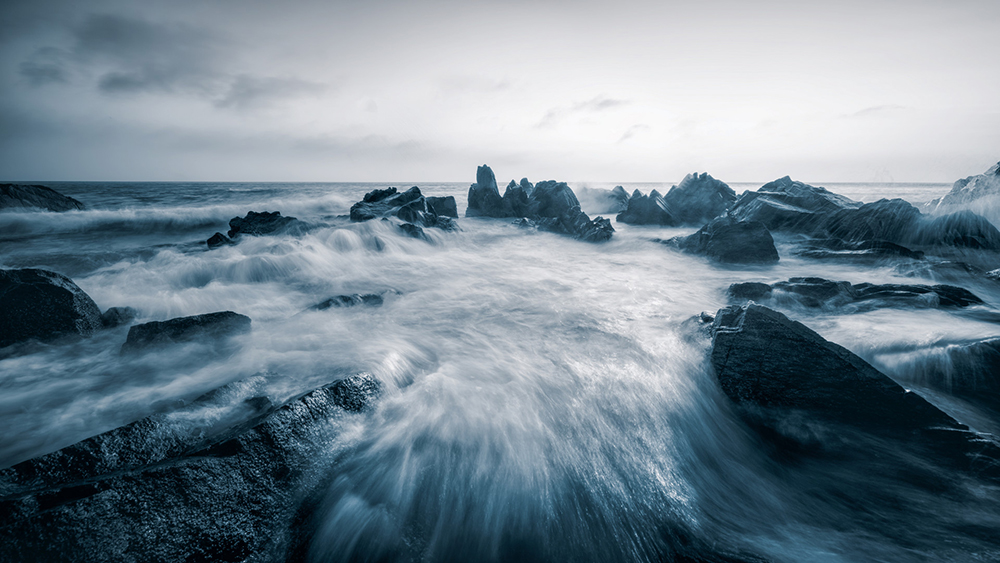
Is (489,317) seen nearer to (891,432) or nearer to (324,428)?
(324,428)

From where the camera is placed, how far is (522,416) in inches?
147

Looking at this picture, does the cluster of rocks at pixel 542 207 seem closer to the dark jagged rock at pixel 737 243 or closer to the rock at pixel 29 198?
the dark jagged rock at pixel 737 243

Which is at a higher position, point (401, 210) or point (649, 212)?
point (649, 212)

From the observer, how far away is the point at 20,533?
167cm

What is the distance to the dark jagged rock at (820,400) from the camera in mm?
2938

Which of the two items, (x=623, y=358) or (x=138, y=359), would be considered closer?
(x=138, y=359)

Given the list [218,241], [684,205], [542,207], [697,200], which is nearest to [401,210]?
[218,241]

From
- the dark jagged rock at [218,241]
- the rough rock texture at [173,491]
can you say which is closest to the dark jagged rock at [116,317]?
the rough rock texture at [173,491]

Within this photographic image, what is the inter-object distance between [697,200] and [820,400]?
21.0 meters

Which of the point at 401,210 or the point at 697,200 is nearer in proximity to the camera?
the point at 401,210

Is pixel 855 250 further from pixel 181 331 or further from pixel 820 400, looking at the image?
pixel 181 331

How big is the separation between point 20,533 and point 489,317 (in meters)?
5.51

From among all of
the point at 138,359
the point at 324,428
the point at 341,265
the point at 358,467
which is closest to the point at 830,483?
the point at 358,467

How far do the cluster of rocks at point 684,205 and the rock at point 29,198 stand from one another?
31.3 metres
